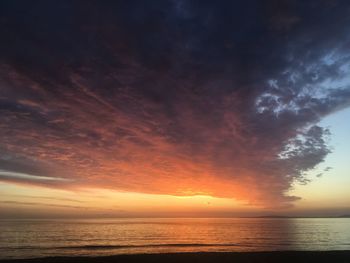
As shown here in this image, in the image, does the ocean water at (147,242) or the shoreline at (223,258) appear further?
the ocean water at (147,242)

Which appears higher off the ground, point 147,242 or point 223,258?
point 147,242

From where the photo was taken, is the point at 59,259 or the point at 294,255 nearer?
the point at 59,259

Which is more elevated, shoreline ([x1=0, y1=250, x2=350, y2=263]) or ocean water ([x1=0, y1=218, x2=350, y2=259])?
ocean water ([x1=0, y1=218, x2=350, y2=259])

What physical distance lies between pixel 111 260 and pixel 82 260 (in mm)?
2925

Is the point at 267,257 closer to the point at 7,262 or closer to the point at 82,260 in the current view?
the point at 82,260

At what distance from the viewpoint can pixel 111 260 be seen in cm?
3397

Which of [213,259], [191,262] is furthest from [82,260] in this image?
[213,259]

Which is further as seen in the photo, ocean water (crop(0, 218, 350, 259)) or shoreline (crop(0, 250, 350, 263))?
ocean water (crop(0, 218, 350, 259))

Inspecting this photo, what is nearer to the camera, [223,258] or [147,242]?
[223,258]

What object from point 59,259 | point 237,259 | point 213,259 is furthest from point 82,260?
point 237,259

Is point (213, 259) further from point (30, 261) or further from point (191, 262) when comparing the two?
point (30, 261)

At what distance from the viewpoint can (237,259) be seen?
34219 mm

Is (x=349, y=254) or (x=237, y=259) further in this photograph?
(x=349, y=254)

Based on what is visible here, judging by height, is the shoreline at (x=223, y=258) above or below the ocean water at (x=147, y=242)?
below
